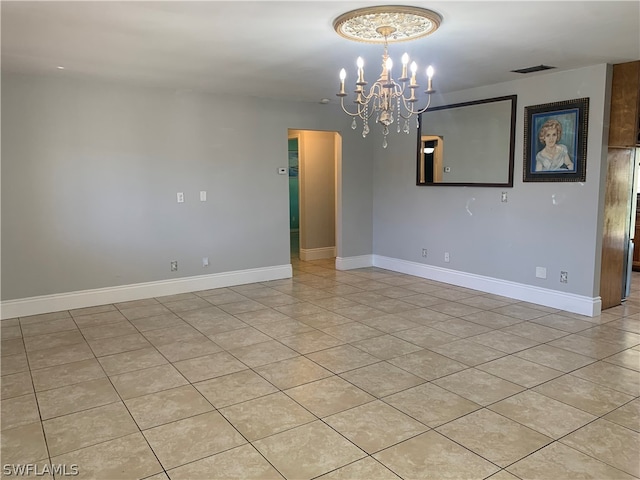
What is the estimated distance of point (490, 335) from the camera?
→ 403 cm

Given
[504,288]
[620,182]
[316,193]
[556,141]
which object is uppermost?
[556,141]

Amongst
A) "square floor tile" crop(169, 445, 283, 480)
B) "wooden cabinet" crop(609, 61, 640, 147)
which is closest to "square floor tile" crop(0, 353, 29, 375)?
"square floor tile" crop(169, 445, 283, 480)

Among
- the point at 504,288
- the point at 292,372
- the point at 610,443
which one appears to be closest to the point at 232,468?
the point at 292,372

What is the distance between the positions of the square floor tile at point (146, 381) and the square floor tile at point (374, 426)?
1.16 m

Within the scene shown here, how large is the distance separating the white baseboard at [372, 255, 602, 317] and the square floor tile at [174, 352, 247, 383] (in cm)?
333

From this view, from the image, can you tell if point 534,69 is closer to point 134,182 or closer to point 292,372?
point 292,372

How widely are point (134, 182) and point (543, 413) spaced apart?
454 cm

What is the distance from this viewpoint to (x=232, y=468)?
217cm

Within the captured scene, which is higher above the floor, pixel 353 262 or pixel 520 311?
pixel 353 262

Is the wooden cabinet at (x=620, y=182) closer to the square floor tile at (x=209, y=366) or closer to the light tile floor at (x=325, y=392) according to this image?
the light tile floor at (x=325, y=392)

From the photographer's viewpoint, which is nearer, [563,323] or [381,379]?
[381,379]

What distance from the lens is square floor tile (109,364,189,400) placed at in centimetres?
299

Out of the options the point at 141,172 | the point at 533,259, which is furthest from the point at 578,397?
the point at 141,172

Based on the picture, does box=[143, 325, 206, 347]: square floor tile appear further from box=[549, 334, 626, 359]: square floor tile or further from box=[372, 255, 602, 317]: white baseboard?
box=[372, 255, 602, 317]: white baseboard
